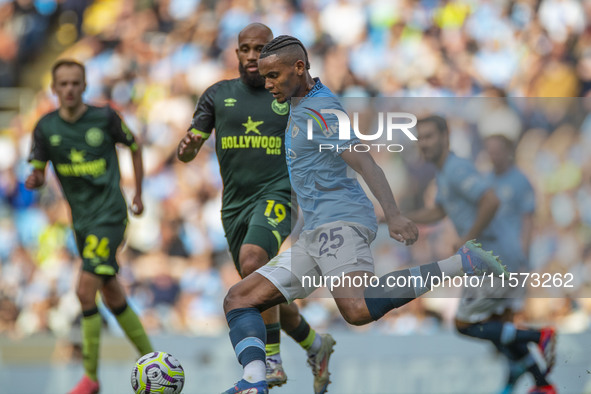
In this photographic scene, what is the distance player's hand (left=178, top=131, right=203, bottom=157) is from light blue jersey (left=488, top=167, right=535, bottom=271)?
2.90m

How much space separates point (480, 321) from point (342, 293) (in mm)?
2856

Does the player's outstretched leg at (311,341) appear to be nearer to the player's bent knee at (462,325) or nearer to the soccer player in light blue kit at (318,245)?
the soccer player in light blue kit at (318,245)

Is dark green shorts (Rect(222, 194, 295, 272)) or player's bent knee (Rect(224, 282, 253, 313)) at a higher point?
dark green shorts (Rect(222, 194, 295, 272))

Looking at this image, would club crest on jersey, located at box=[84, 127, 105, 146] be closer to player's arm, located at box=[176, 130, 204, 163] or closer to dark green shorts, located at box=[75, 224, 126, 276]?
dark green shorts, located at box=[75, 224, 126, 276]

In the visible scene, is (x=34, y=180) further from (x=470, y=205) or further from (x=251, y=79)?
(x=470, y=205)

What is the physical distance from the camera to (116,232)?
7461 millimetres

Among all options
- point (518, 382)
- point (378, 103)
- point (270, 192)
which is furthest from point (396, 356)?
point (270, 192)

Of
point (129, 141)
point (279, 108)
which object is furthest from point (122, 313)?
point (279, 108)

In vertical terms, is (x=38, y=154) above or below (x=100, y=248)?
above

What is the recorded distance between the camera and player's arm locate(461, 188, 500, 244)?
729 cm

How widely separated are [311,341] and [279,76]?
2323 mm

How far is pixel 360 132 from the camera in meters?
6.43

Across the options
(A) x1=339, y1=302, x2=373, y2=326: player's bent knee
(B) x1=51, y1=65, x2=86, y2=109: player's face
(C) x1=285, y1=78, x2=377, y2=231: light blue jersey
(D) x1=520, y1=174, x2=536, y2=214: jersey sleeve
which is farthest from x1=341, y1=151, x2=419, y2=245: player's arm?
(D) x1=520, y1=174, x2=536, y2=214: jersey sleeve

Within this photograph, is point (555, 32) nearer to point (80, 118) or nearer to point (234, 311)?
point (80, 118)
